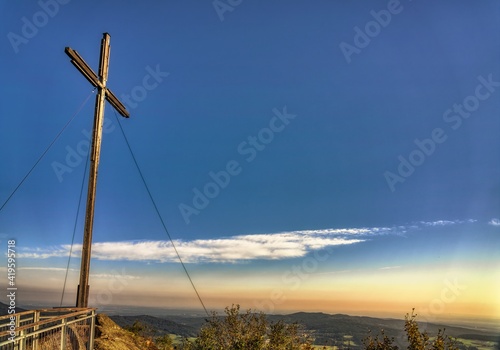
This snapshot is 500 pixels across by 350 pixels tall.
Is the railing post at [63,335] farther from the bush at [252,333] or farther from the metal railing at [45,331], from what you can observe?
the bush at [252,333]

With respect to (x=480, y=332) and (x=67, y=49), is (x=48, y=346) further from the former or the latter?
(x=480, y=332)

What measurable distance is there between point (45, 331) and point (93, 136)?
7.84m

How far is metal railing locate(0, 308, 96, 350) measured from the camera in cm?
894

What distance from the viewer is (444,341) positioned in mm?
39719

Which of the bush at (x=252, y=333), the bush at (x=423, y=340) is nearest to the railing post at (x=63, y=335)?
the bush at (x=252, y=333)

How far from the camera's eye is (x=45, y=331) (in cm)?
1026

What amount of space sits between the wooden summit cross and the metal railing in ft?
3.63

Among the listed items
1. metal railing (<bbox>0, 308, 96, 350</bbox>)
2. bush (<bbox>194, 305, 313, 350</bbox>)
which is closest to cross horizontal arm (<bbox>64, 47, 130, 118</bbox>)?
metal railing (<bbox>0, 308, 96, 350</bbox>)

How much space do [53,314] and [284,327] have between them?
88.1ft

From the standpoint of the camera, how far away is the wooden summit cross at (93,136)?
1502 cm

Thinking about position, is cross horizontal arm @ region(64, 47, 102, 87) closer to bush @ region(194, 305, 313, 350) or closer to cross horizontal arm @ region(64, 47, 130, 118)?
cross horizontal arm @ region(64, 47, 130, 118)

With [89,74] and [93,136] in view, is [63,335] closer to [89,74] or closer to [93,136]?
[93,136]

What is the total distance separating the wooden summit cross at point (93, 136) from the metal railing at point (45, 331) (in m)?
1.11

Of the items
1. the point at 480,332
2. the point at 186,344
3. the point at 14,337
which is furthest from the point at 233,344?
the point at 480,332
